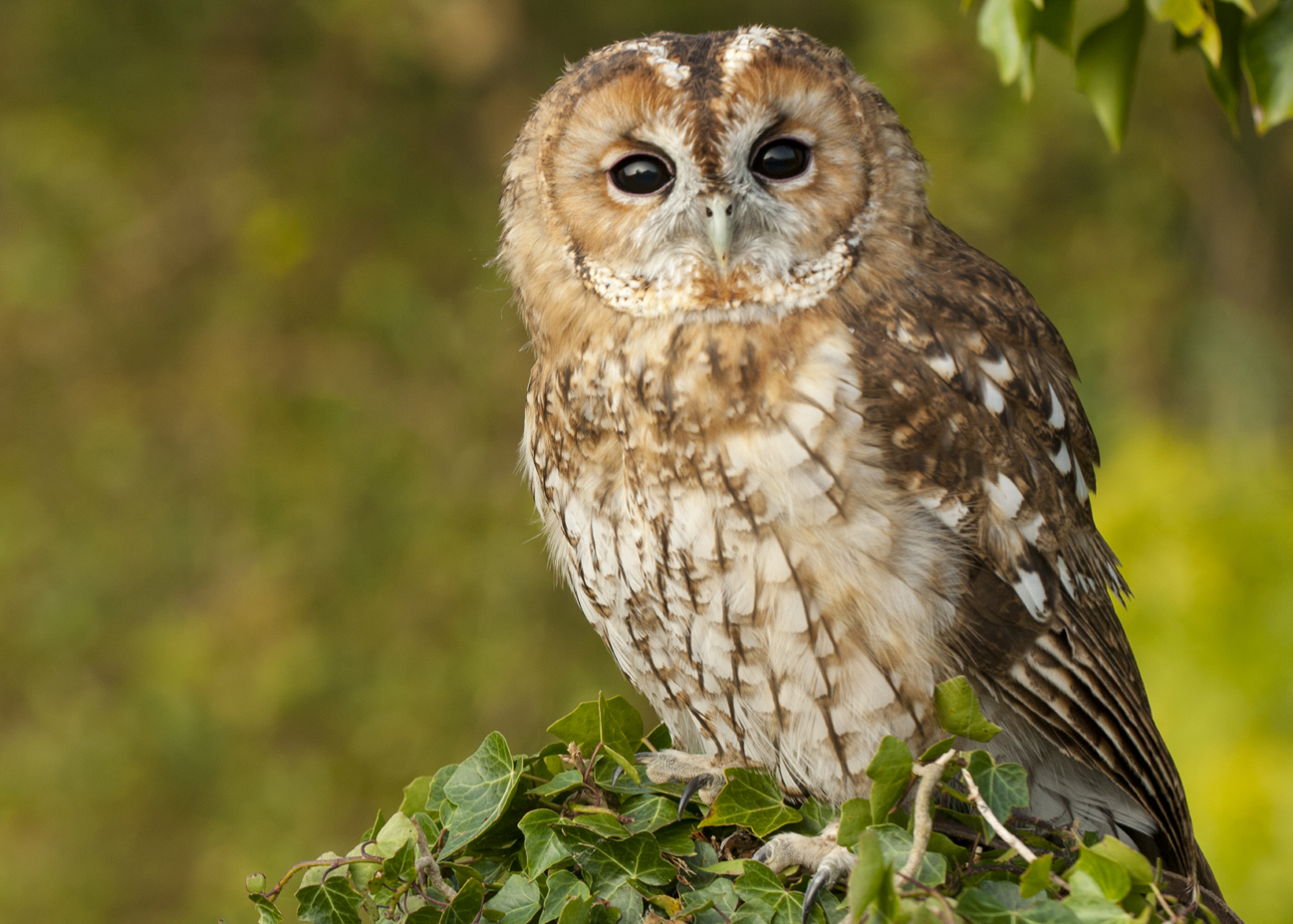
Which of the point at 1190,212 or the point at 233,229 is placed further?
the point at 1190,212

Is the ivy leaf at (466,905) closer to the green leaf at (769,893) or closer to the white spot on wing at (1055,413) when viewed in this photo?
the green leaf at (769,893)

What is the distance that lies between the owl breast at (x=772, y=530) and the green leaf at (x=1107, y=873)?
0.39m

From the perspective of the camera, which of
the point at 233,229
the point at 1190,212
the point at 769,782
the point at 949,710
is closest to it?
the point at 949,710

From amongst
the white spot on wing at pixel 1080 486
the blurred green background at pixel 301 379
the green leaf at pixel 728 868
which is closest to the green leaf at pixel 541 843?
the green leaf at pixel 728 868

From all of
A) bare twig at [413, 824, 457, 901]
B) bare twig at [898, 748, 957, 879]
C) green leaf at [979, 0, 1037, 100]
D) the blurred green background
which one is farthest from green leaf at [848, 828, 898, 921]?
the blurred green background

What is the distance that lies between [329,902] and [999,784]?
1.75ft

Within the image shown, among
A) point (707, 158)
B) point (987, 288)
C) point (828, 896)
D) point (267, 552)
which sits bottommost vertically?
point (828, 896)

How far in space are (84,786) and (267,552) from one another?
2.70ft

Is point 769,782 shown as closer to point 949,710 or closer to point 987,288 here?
point 949,710

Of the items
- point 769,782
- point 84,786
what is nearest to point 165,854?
point 84,786

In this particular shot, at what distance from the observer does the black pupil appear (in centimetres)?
114

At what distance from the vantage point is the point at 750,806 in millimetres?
989

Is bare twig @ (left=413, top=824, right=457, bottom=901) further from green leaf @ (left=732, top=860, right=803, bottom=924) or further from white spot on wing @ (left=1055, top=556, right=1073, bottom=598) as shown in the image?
white spot on wing @ (left=1055, top=556, right=1073, bottom=598)

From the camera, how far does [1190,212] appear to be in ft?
13.1
